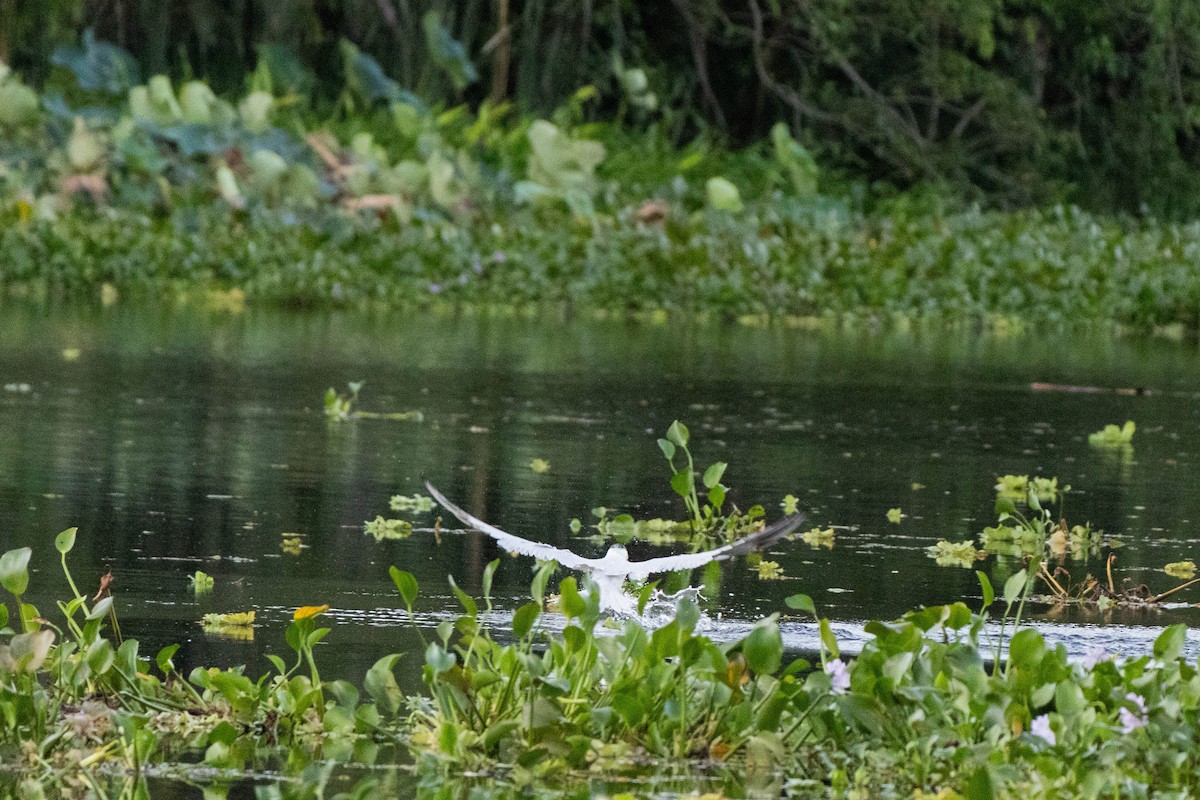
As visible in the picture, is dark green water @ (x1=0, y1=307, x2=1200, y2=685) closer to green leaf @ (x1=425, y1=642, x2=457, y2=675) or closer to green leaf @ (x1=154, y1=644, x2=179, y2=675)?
green leaf @ (x1=154, y1=644, x2=179, y2=675)

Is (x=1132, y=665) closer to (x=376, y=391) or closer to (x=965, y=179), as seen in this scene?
(x=376, y=391)

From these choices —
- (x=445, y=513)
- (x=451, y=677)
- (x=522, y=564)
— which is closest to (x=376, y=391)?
(x=445, y=513)

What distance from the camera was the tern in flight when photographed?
511 cm

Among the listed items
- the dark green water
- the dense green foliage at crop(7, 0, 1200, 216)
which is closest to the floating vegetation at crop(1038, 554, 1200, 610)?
the dark green water

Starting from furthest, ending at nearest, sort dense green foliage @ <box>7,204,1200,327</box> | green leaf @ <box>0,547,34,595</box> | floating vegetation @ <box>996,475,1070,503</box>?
dense green foliage @ <box>7,204,1200,327</box> < floating vegetation @ <box>996,475,1070,503</box> < green leaf @ <box>0,547,34,595</box>

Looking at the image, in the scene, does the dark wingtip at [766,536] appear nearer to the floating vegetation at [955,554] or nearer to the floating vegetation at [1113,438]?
the floating vegetation at [955,554]

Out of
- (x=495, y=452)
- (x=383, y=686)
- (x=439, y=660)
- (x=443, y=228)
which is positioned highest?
(x=443, y=228)

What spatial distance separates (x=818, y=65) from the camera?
29938 millimetres

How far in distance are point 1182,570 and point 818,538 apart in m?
1.01

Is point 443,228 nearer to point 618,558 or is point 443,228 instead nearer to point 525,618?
point 618,558

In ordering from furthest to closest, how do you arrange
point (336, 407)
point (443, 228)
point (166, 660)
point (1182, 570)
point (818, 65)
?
1. point (818, 65)
2. point (443, 228)
3. point (336, 407)
4. point (1182, 570)
5. point (166, 660)

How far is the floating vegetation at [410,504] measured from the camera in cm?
763

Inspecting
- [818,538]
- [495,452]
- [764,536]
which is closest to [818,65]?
[495,452]

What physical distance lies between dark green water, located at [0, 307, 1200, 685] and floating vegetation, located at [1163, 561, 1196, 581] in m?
0.07
